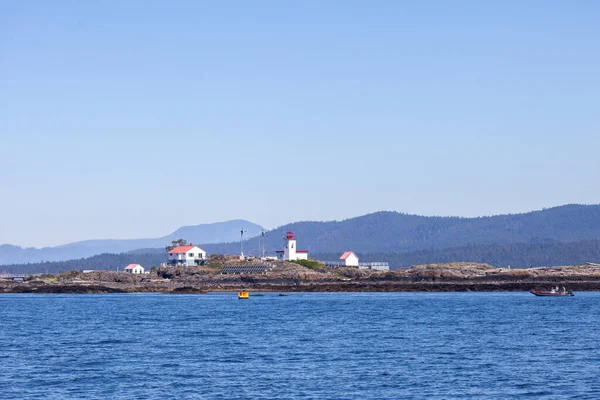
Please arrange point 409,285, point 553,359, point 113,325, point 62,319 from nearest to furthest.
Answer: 1. point 553,359
2. point 113,325
3. point 62,319
4. point 409,285

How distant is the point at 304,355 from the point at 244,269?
350 feet

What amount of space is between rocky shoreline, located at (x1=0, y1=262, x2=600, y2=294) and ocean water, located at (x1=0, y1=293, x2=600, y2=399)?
183 ft

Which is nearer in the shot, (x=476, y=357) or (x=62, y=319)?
(x=476, y=357)

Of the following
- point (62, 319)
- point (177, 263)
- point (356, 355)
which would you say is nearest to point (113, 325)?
point (62, 319)

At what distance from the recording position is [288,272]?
152m

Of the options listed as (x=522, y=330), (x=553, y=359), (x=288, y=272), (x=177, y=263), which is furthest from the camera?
(x=177, y=263)

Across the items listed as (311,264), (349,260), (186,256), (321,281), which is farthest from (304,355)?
(349,260)

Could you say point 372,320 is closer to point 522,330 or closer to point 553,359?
point 522,330

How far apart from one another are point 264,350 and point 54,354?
11994 mm

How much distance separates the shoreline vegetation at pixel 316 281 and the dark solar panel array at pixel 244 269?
4.64ft

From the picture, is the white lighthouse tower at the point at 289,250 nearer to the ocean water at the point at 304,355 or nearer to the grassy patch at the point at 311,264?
the grassy patch at the point at 311,264

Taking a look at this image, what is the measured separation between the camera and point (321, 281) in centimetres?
14525

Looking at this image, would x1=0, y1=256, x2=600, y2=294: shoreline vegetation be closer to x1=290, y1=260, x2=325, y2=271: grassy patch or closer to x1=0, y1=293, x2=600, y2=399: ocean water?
x1=290, y1=260, x2=325, y2=271: grassy patch

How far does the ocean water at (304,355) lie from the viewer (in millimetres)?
37938
